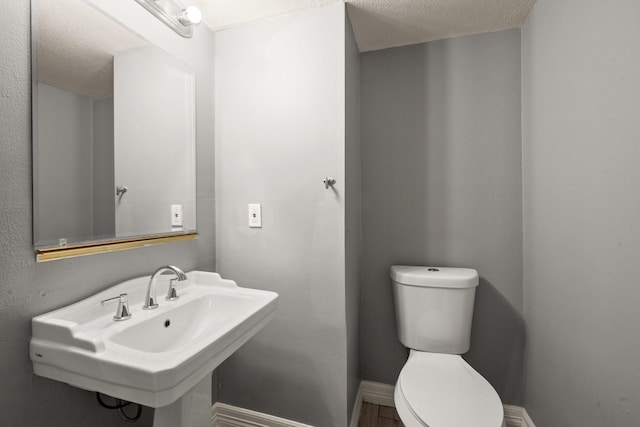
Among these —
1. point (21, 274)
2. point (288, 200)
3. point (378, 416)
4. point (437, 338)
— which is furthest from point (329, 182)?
point (378, 416)

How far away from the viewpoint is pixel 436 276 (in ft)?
4.65

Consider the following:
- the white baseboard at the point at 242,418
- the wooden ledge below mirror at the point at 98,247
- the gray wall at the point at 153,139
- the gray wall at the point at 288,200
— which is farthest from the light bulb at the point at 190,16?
the white baseboard at the point at 242,418

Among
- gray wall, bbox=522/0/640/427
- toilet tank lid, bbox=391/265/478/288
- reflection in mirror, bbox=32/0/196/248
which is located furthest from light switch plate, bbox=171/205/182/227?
gray wall, bbox=522/0/640/427

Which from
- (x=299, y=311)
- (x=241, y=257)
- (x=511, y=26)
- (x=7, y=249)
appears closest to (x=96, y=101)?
(x=7, y=249)

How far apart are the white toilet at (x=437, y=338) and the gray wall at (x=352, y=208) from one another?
23cm

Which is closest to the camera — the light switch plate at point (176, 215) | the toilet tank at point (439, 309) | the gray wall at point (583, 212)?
the gray wall at point (583, 212)

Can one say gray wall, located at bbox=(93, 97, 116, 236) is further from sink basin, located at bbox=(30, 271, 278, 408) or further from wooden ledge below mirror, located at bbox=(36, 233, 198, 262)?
sink basin, located at bbox=(30, 271, 278, 408)

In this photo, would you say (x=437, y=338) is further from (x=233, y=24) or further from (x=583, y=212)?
(x=233, y=24)

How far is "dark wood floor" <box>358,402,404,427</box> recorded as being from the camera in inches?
60.1

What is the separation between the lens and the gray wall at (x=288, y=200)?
1332mm

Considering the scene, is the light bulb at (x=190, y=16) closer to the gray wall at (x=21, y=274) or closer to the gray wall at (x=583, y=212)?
the gray wall at (x=21, y=274)

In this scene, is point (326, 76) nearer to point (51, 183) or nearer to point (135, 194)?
point (135, 194)

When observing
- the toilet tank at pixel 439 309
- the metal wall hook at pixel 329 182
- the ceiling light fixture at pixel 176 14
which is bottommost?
the toilet tank at pixel 439 309

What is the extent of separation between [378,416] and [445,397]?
709mm
